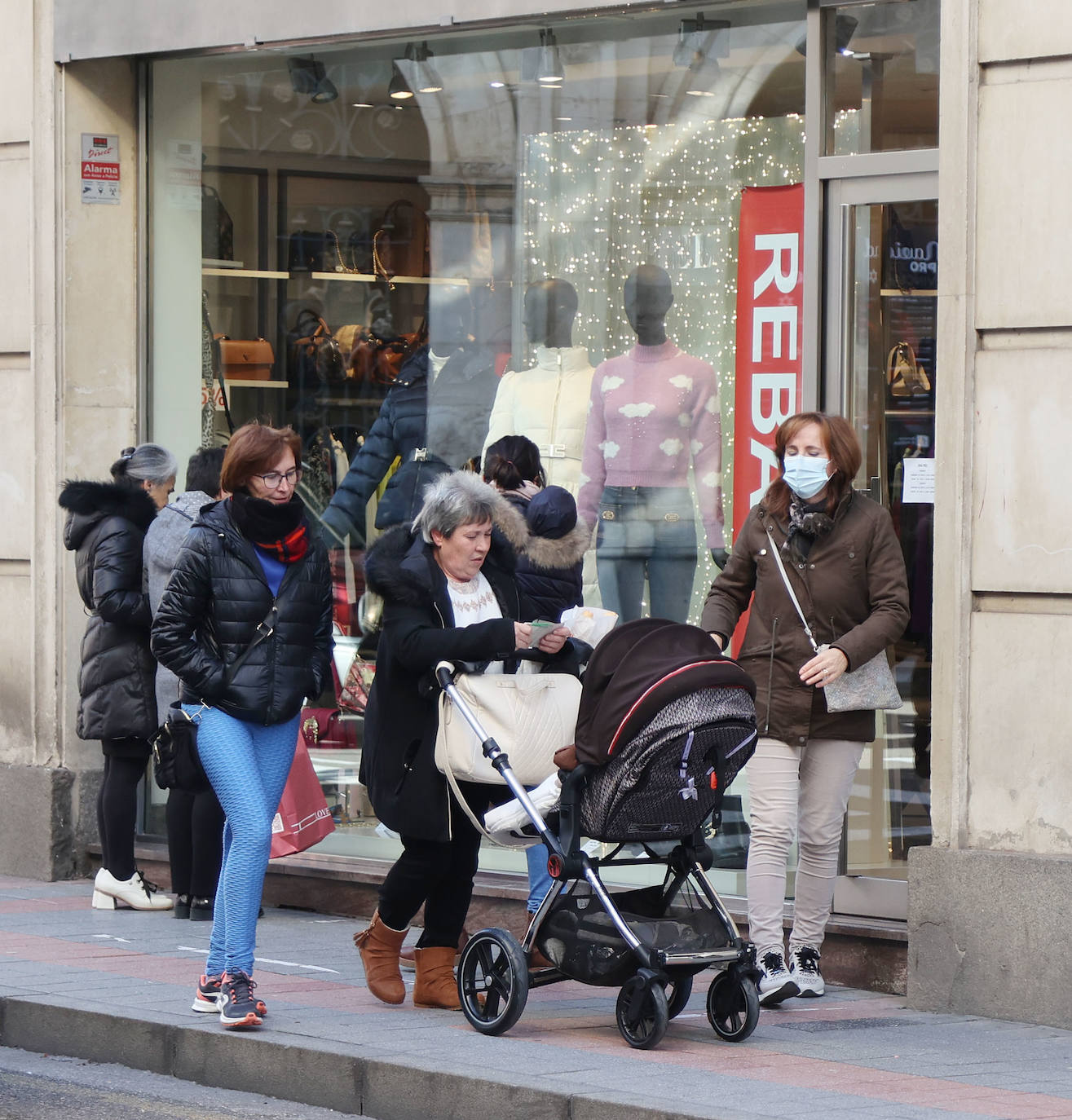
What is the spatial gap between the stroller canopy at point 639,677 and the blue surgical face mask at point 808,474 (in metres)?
0.94

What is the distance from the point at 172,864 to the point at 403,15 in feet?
12.6

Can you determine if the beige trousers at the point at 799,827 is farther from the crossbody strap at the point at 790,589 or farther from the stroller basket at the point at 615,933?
the stroller basket at the point at 615,933

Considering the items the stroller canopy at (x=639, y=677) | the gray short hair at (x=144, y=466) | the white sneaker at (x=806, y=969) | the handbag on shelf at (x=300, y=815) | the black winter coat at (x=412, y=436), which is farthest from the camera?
the black winter coat at (x=412, y=436)

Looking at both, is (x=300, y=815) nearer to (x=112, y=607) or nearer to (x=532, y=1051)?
(x=112, y=607)

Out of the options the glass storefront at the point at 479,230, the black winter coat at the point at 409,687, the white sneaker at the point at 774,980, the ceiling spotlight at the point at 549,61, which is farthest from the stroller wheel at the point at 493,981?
the ceiling spotlight at the point at 549,61

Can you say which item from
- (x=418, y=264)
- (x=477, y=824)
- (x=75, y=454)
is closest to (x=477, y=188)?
(x=418, y=264)

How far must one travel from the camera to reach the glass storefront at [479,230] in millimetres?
8672

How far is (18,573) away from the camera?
1048cm

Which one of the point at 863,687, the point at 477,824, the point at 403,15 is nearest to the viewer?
the point at 477,824

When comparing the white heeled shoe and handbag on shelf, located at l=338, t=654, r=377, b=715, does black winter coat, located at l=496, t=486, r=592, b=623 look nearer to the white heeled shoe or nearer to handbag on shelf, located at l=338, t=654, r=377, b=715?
handbag on shelf, located at l=338, t=654, r=377, b=715

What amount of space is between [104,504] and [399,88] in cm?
242

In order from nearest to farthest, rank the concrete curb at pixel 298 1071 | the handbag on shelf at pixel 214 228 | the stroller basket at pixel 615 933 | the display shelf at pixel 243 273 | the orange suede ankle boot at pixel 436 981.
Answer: the concrete curb at pixel 298 1071, the stroller basket at pixel 615 933, the orange suede ankle boot at pixel 436 981, the display shelf at pixel 243 273, the handbag on shelf at pixel 214 228

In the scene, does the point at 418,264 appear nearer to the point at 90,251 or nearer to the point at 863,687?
the point at 90,251

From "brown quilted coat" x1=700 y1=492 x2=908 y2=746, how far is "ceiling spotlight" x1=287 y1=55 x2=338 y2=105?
3882 mm
